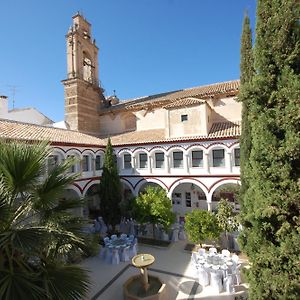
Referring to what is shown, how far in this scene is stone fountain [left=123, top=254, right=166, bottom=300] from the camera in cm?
881

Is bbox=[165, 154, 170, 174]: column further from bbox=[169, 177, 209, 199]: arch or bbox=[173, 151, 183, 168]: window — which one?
bbox=[169, 177, 209, 199]: arch

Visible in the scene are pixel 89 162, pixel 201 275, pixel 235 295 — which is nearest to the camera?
pixel 235 295

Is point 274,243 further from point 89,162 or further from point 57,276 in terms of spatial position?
point 89,162

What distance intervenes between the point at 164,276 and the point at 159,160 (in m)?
9.36

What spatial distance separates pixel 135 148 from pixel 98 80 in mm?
10464

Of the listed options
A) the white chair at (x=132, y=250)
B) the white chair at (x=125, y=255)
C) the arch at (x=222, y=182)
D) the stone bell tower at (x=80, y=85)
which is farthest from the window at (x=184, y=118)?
the stone bell tower at (x=80, y=85)

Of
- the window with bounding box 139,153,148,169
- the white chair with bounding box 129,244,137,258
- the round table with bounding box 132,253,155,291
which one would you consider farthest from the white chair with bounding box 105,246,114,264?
the window with bounding box 139,153,148,169

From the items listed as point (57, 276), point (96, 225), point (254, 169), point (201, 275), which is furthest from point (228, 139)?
point (57, 276)

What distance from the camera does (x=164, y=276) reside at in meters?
11.0

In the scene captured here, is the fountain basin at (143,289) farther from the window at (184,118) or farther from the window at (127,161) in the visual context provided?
the window at (184,118)

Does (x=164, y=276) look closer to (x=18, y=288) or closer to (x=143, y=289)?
(x=143, y=289)

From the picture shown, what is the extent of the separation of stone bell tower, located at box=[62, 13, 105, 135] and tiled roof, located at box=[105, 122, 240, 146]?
3.58 metres

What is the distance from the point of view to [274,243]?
5.75 m

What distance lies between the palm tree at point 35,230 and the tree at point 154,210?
27.7 ft
